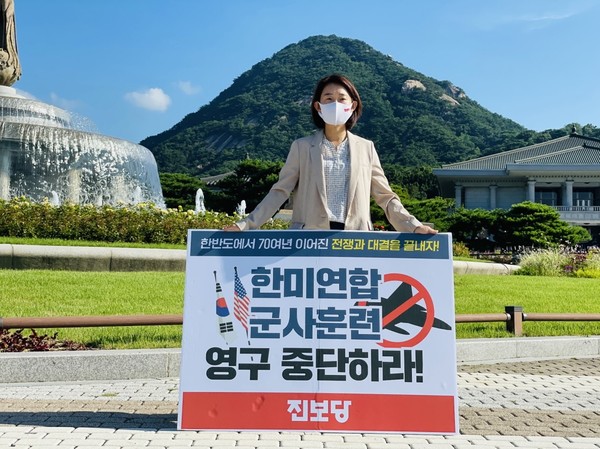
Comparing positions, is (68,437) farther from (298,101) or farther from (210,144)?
(298,101)

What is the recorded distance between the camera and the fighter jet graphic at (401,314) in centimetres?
382

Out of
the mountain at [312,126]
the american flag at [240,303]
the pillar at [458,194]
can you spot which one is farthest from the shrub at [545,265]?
the mountain at [312,126]

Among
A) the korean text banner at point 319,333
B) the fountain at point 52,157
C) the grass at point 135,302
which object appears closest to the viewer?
the korean text banner at point 319,333

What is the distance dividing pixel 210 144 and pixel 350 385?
299 ft

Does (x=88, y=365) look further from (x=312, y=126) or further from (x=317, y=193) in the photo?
(x=312, y=126)

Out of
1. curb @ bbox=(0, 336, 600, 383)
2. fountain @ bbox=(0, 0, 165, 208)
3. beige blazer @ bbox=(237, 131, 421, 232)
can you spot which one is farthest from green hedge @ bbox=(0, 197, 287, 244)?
beige blazer @ bbox=(237, 131, 421, 232)

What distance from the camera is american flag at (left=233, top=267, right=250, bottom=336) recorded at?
12.6ft

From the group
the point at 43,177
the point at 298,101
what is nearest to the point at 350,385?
the point at 43,177

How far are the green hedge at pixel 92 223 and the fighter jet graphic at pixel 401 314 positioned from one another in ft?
31.4

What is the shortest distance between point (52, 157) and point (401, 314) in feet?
48.3

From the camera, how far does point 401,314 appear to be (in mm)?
3828

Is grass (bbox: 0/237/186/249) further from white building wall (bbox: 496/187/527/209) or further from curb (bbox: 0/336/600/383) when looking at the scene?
white building wall (bbox: 496/187/527/209)

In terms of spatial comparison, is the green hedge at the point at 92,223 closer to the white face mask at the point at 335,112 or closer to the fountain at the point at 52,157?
the fountain at the point at 52,157

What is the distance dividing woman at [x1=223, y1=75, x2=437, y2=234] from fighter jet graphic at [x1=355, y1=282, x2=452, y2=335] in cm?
43
